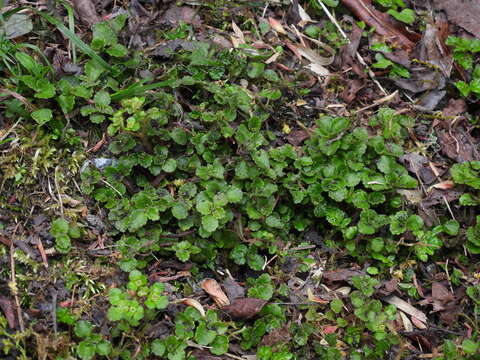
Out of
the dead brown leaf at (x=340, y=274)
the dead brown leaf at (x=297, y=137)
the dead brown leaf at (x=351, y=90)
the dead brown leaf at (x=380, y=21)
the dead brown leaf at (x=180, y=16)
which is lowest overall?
the dead brown leaf at (x=340, y=274)

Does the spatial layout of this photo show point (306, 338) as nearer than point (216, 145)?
Yes

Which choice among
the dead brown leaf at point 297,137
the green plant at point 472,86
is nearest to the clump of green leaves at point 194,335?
the dead brown leaf at point 297,137

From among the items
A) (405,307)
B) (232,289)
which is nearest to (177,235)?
(232,289)

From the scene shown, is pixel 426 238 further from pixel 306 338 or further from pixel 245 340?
pixel 245 340

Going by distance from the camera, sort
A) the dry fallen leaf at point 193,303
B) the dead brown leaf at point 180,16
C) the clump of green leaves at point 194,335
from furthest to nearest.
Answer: the dead brown leaf at point 180,16
the dry fallen leaf at point 193,303
the clump of green leaves at point 194,335

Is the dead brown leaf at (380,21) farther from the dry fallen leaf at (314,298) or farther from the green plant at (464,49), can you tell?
the dry fallen leaf at (314,298)

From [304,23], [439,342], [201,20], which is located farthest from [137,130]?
[439,342]

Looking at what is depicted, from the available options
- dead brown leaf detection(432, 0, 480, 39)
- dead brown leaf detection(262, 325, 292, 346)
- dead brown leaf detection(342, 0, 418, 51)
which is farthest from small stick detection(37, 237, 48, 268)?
dead brown leaf detection(432, 0, 480, 39)

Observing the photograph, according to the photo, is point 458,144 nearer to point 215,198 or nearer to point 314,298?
point 314,298
